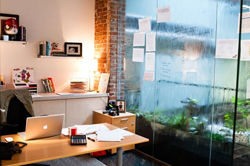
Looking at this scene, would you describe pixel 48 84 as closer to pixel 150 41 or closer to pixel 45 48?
pixel 45 48

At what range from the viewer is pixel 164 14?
402 centimetres

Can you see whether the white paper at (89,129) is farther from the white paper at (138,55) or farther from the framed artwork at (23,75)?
the framed artwork at (23,75)

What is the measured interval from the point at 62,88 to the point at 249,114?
10.5 ft

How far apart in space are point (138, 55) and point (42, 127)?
94.5 inches

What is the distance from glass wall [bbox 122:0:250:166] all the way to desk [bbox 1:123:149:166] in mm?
1216

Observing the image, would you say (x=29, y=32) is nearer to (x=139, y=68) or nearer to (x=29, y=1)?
(x=29, y=1)

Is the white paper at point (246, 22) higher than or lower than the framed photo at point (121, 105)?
higher

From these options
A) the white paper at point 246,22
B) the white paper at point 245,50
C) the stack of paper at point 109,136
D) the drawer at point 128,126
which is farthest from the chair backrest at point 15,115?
the white paper at point 246,22

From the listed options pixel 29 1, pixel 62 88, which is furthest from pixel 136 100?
pixel 29 1

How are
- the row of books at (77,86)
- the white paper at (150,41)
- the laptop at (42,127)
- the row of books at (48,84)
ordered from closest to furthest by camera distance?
the laptop at (42,127)
the white paper at (150,41)
the row of books at (48,84)
the row of books at (77,86)

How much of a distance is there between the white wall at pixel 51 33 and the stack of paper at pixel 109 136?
2252 mm

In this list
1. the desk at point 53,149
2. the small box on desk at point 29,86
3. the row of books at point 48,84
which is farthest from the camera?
the row of books at point 48,84

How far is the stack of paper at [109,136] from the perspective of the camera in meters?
2.66

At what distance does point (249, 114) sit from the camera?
283cm
